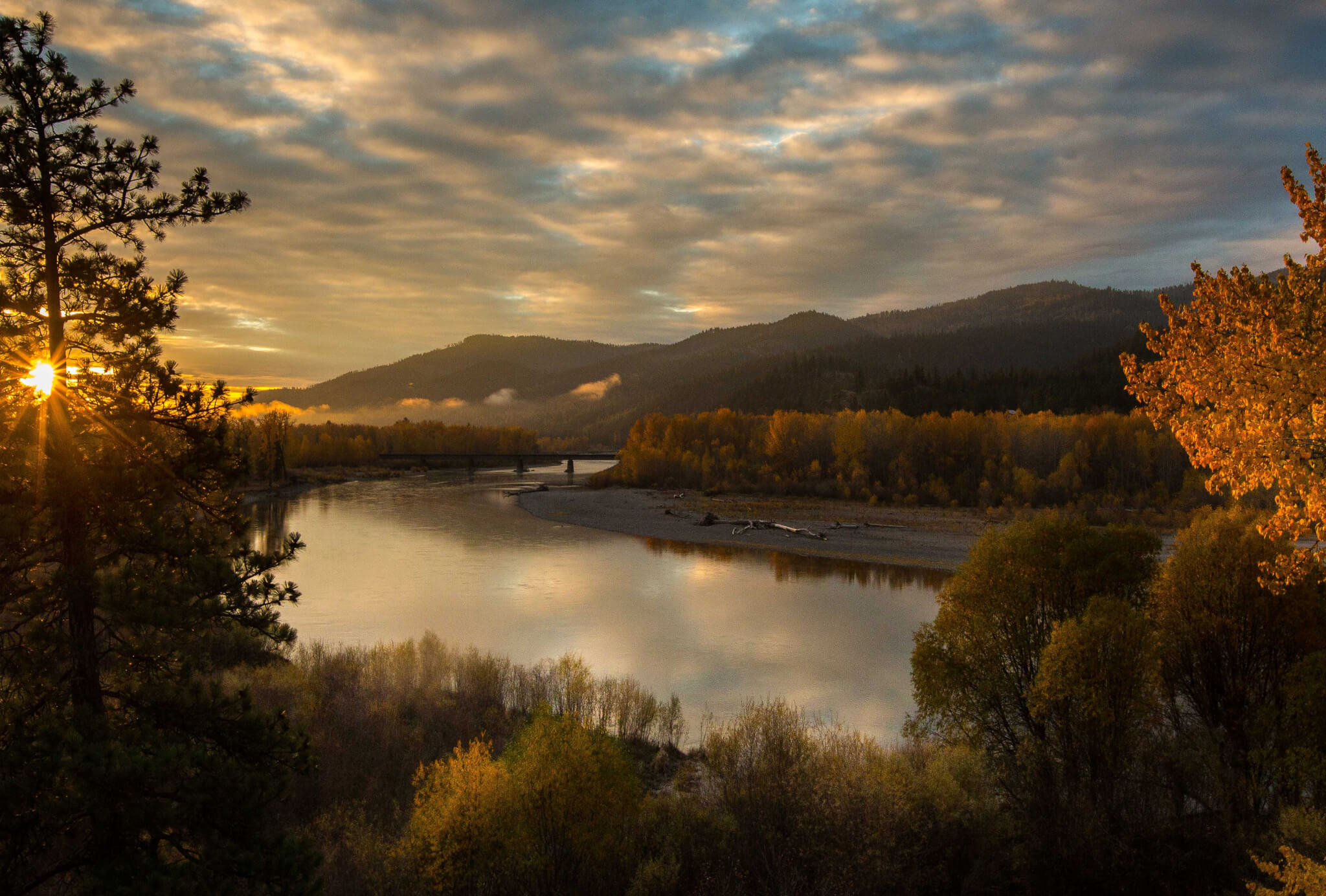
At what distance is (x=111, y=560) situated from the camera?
7871mm

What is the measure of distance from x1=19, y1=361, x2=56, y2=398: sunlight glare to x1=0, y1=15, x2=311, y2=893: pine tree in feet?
0.06

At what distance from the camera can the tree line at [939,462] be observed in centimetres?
7488

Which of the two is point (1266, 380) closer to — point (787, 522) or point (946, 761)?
point (946, 761)

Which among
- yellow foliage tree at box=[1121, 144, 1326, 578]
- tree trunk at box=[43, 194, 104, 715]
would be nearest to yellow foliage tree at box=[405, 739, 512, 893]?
tree trunk at box=[43, 194, 104, 715]

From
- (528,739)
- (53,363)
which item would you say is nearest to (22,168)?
(53,363)

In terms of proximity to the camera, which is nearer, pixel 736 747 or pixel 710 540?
pixel 736 747

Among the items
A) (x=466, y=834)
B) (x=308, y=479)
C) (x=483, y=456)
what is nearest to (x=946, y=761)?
(x=466, y=834)

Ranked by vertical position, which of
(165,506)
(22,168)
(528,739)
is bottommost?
(528,739)

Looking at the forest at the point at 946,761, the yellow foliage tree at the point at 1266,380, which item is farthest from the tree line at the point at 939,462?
the yellow foliage tree at the point at 1266,380

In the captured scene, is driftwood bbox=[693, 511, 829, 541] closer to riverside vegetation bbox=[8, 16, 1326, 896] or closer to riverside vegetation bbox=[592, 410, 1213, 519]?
riverside vegetation bbox=[592, 410, 1213, 519]

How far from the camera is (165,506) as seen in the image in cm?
872

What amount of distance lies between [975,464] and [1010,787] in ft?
242

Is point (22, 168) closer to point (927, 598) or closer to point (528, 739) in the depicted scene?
point (528, 739)

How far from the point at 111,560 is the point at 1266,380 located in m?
12.0
